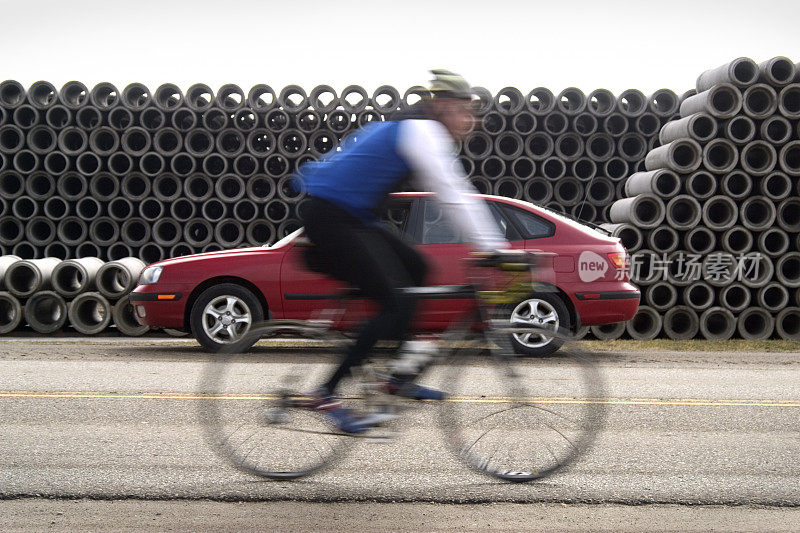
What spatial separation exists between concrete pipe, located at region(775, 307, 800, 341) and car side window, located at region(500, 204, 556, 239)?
5589 millimetres

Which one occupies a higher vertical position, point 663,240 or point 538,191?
point 538,191

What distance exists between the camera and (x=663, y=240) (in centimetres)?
1342

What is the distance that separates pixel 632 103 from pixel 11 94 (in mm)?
10888

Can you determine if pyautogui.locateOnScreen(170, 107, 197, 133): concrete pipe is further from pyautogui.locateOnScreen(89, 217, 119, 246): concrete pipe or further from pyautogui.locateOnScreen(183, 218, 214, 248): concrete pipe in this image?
pyautogui.locateOnScreen(89, 217, 119, 246): concrete pipe

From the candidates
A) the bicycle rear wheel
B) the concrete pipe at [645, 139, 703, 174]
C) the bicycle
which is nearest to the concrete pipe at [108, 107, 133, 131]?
the concrete pipe at [645, 139, 703, 174]

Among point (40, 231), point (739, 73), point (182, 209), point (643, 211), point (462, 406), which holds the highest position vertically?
point (739, 73)

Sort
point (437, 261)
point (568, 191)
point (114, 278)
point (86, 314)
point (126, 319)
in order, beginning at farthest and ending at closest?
1. point (568, 191)
2. point (114, 278)
3. point (86, 314)
4. point (126, 319)
5. point (437, 261)

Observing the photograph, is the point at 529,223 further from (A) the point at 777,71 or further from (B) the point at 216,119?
(B) the point at 216,119

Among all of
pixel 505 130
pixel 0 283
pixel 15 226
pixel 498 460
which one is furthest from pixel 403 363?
pixel 15 226

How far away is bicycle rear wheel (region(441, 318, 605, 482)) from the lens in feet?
12.9

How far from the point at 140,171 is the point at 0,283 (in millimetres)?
3370

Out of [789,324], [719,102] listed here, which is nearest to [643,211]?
[719,102]

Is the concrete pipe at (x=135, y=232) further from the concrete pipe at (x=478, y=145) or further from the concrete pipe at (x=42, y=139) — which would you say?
the concrete pipe at (x=478, y=145)

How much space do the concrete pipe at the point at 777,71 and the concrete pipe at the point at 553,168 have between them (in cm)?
336
